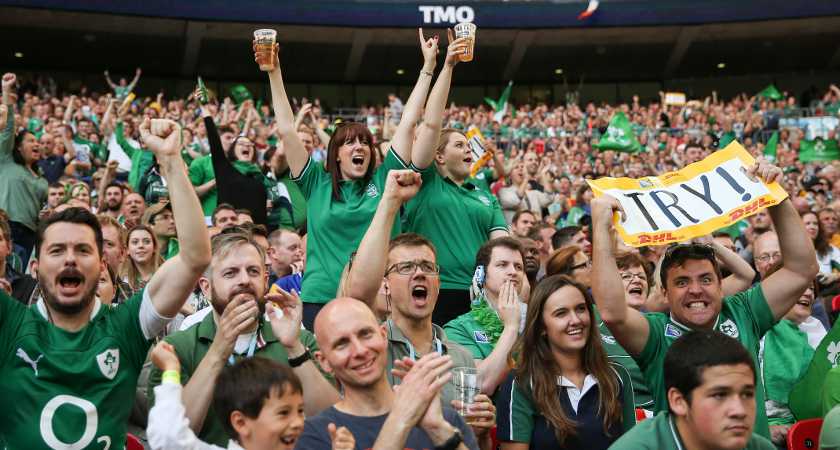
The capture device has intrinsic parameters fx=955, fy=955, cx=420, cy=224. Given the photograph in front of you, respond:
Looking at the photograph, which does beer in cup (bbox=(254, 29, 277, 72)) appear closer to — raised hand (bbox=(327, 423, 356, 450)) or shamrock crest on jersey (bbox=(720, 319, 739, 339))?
shamrock crest on jersey (bbox=(720, 319, 739, 339))

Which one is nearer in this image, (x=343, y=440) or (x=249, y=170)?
(x=343, y=440)

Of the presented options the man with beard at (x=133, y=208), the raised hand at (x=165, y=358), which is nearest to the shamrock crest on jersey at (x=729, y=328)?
the raised hand at (x=165, y=358)

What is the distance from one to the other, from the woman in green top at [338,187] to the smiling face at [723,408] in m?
→ 2.35

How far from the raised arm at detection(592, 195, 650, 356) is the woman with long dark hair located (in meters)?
0.08

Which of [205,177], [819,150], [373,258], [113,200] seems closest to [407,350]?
[373,258]

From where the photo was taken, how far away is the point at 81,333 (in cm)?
352

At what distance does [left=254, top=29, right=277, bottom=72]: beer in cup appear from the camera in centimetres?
548

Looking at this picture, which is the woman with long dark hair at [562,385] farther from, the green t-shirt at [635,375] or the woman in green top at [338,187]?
the woman in green top at [338,187]

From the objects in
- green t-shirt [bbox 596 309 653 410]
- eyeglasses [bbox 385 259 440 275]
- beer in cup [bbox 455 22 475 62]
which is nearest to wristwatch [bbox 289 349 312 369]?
eyeglasses [bbox 385 259 440 275]

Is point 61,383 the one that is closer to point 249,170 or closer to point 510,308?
point 510,308

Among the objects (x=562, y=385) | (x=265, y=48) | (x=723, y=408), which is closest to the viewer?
(x=723, y=408)

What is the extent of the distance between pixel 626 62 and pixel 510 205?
2306 centimetres

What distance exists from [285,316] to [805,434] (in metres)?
2.36

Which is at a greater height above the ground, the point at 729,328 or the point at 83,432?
the point at 729,328
